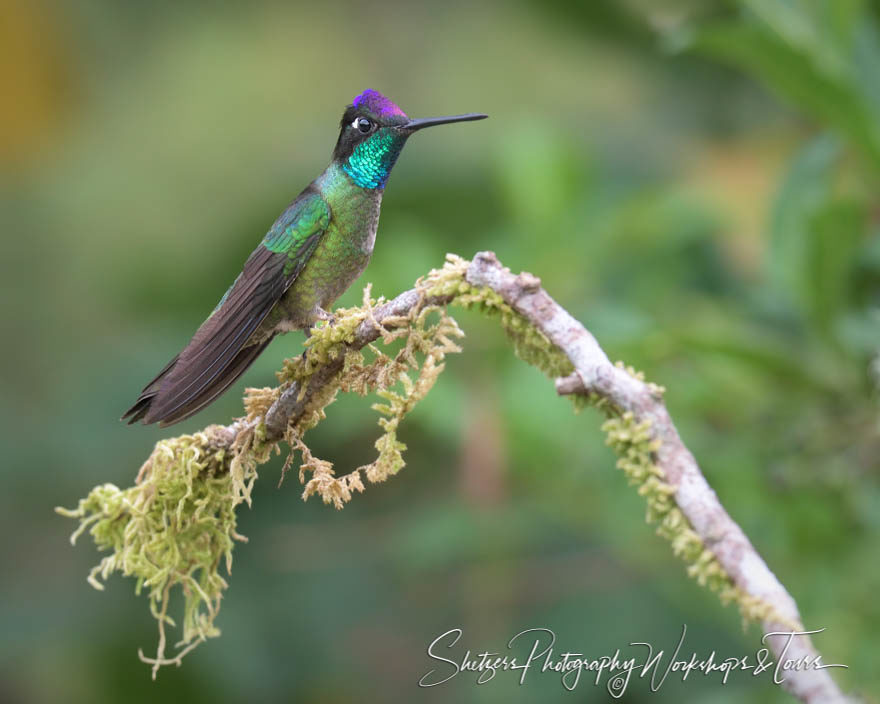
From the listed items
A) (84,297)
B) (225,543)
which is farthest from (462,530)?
(84,297)

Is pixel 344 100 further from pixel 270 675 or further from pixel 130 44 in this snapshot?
pixel 270 675

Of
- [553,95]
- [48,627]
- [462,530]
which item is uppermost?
[553,95]

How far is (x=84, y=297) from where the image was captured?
22.4ft

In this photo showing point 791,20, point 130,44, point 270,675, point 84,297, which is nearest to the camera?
point 791,20

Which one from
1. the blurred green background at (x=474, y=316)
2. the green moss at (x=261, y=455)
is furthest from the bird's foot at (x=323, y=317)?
the blurred green background at (x=474, y=316)

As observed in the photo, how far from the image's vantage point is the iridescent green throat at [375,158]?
243 centimetres

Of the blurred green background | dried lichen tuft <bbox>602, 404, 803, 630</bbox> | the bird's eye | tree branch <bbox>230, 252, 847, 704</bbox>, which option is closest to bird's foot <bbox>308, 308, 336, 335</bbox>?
tree branch <bbox>230, 252, 847, 704</bbox>

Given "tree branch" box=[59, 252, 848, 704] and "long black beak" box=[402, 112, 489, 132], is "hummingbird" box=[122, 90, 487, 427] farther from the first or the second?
"tree branch" box=[59, 252, 848, 704]

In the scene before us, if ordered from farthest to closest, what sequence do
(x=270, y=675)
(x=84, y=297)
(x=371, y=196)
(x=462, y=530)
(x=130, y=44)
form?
(x=130, y=44)
(x=84, y=297)
(x=270, y=675)
(x=462, y=530)
(x=371, y=196)

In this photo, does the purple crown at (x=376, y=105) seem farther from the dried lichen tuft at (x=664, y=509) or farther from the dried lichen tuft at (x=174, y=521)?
the dried lichen tuft at (x=664, y=509)

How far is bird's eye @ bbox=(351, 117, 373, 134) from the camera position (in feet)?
8.06

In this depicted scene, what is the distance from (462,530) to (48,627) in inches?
93.6

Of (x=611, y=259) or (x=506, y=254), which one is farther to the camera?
(x=611, y=259)

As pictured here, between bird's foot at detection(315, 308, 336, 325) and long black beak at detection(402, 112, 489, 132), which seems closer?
long black beak at detection(402, 112, 489, 132)
